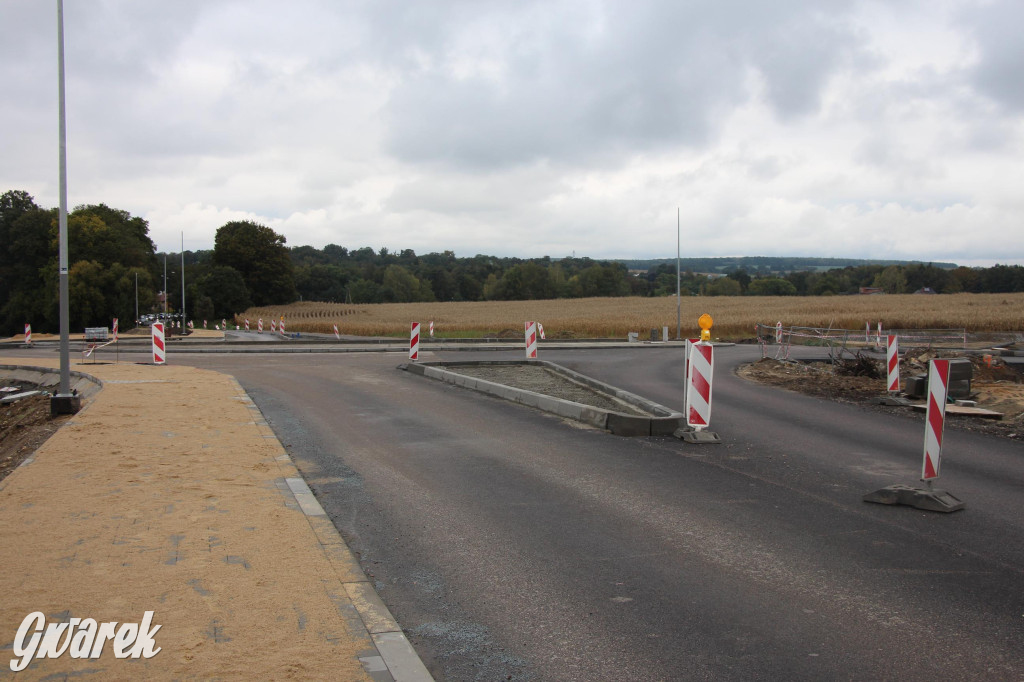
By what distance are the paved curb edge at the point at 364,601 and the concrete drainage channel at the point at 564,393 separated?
495 cm

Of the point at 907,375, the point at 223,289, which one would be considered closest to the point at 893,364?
the point at 907,375

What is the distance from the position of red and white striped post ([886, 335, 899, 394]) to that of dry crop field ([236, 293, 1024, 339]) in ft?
97.5

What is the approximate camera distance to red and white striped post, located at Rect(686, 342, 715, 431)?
1045 cm

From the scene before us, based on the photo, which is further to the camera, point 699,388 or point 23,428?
point 23,428

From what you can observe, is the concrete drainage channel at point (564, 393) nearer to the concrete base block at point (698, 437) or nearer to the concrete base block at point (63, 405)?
the concrete base block at point (698, 437)

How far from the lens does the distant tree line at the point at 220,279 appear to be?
7950cm

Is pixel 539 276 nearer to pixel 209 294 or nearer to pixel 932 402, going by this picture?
pixel 209 294

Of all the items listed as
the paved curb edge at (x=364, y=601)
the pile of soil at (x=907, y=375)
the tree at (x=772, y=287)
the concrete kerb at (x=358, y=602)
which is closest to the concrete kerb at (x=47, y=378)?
the concrete kerb at (x=358, y=602)

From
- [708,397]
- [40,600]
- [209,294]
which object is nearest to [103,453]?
[40,600]

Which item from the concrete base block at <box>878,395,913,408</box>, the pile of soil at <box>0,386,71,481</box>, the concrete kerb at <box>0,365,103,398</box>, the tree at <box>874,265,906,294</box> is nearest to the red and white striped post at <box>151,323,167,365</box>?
the concrete kerb at <box>0,365,103,398</box>

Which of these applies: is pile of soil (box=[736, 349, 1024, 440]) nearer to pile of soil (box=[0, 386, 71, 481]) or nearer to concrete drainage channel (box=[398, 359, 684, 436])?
concrete drainage channel (box=[398, 359, 684, 436])

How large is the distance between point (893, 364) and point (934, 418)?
8.56 meters

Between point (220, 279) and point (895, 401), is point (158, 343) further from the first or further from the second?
point (220, 279)

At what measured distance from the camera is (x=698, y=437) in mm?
10242
